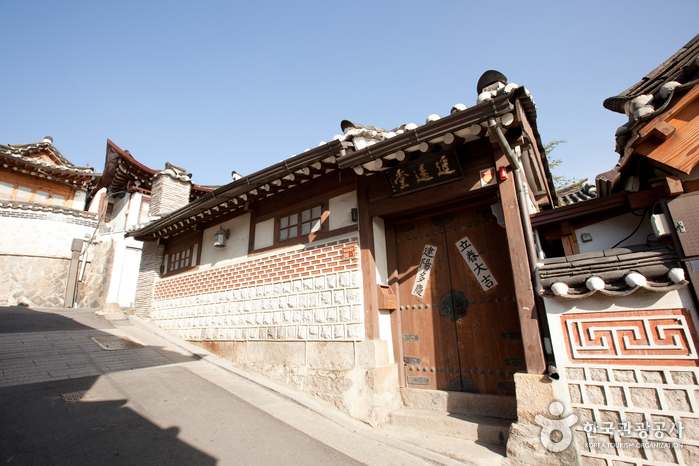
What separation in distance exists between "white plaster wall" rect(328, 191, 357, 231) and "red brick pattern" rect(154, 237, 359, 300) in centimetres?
31

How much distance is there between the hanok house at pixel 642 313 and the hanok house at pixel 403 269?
361mm

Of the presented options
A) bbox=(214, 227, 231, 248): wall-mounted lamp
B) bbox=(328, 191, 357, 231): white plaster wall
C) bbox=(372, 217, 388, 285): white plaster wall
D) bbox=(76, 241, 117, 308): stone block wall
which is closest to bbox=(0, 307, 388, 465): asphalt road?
bbox=(372, 217, 388, 285): white plaster wall

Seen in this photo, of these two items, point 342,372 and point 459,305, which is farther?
point 342,372

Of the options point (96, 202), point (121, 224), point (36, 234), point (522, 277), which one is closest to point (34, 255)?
point (36, 234)

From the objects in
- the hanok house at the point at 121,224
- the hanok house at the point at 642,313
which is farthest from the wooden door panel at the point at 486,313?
the hanok house at the point at 121,224

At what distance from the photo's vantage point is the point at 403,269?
5375mm

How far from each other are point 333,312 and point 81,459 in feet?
10.4

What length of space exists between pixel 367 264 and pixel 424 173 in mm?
1546

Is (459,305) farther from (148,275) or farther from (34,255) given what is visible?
(34,255)

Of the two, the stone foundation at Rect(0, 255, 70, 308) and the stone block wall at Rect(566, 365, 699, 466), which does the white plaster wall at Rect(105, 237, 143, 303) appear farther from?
the stone block wall at Rect(566, 365, 699, 466)

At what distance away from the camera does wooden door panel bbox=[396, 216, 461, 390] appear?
184 inches

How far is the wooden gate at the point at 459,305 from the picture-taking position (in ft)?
14.1

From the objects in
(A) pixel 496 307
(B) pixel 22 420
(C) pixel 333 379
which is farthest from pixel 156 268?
(A) pixel 496 307

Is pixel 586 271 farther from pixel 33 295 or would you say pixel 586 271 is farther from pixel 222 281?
pixel 33 295
